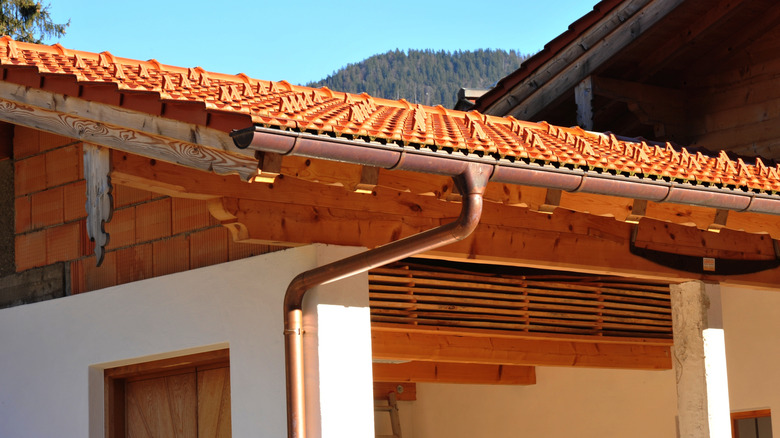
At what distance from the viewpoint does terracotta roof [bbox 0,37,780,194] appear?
4676 mm

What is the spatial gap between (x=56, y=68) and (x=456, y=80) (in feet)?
236

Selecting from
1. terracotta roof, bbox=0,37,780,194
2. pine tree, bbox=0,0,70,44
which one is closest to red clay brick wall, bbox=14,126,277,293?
terracotta roof, bbox=0,37,780,194

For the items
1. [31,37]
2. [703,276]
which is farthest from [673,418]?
[31,37]

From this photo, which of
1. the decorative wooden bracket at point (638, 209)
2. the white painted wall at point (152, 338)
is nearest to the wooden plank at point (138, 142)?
the white painted wall at point (152, 338)

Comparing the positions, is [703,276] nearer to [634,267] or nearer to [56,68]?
[634,267]

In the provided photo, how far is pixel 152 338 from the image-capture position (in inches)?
Answer: 253

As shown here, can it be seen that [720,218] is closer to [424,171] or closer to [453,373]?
[424,171]

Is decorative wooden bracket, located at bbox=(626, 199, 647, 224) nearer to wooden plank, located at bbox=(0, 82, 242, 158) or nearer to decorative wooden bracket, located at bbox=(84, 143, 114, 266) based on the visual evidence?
wooden plank, located at bbox=(0, 82, 242, 158)

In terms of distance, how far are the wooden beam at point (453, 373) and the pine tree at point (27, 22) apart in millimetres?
14023

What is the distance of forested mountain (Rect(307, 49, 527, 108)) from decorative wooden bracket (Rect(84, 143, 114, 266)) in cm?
6698

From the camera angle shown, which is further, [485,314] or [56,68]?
[485,314]

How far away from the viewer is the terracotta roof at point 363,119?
15.3ft

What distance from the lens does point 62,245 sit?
7051 millimetres

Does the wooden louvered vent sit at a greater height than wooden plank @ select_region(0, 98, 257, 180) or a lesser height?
lesser
